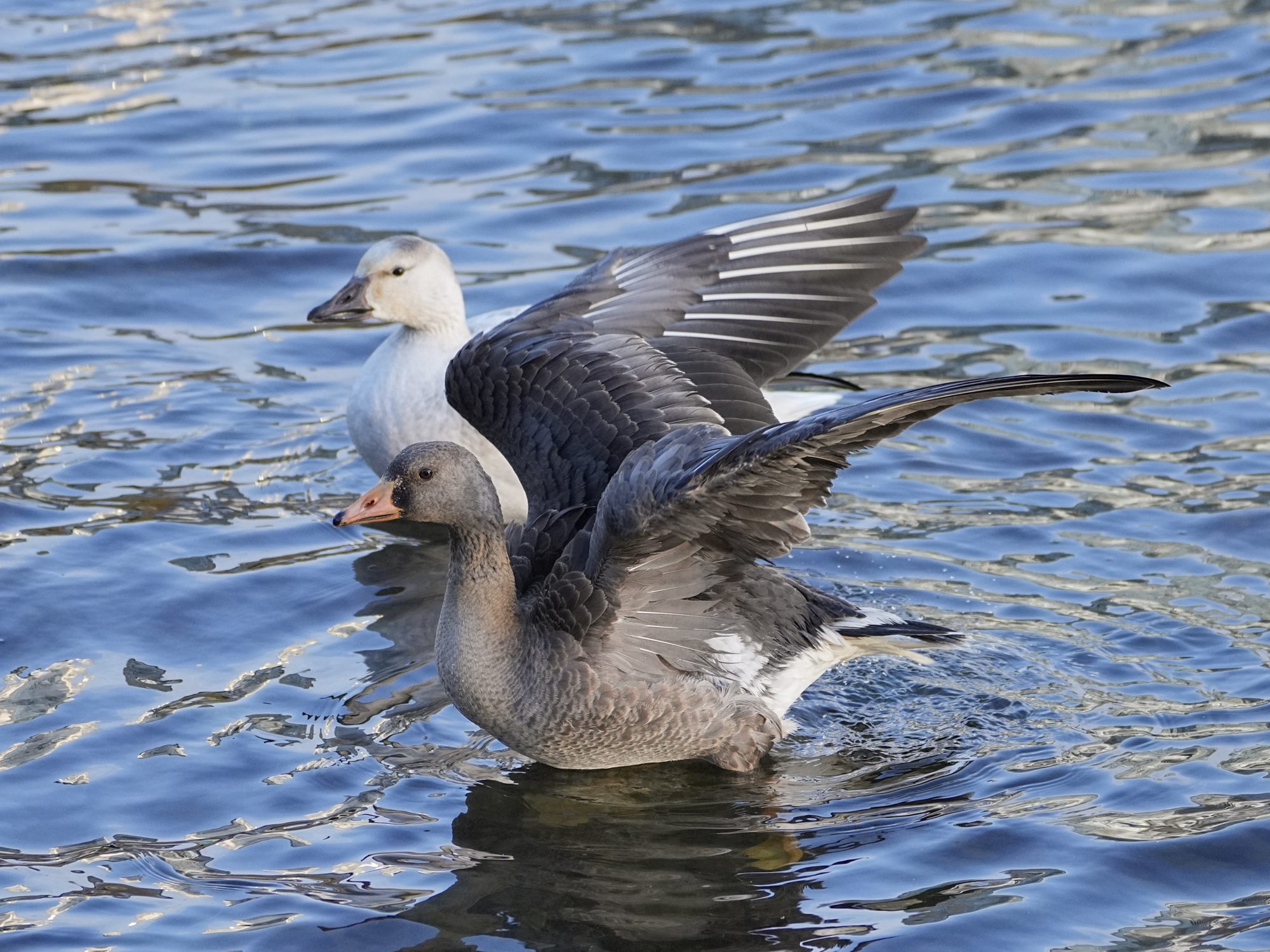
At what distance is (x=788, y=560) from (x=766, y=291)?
135 cm

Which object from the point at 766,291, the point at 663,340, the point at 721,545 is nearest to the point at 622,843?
the point at 721,545

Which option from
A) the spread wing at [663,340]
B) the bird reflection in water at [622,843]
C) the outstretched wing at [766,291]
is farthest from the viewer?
the outstretched wing at [766,291]

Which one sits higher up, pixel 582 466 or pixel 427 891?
pixel 582 466

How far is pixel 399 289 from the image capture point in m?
9.08

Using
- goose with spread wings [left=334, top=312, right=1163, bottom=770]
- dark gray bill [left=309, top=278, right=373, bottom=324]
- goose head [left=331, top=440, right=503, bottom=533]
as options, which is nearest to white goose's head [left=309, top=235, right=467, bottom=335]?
dark gray bill [left=309, top=278, right=373, bottom=324]

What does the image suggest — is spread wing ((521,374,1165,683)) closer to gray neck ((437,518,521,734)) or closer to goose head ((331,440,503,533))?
gray neck ((437,518,521,734))

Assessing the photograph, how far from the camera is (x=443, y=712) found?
23.0ft

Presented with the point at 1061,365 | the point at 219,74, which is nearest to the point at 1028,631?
the point at 1061,365

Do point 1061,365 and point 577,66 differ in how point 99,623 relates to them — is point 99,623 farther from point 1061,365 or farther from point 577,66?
point 577,66

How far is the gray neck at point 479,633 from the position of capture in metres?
6.33

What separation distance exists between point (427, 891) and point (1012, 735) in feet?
7.37

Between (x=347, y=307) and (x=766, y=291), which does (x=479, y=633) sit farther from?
(x=347, y=307)

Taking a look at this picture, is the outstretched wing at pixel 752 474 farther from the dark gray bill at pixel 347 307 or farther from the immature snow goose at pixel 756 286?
the dark gray bill at pixel 347 307

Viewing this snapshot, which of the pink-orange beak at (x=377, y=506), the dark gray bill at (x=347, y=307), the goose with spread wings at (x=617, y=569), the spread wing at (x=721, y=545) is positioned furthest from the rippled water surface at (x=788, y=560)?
the pink-orange beak at (x=377, y=506)
